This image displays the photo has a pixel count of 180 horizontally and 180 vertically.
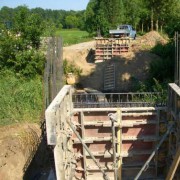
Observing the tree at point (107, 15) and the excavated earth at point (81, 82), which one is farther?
the tree at point (107, 15)

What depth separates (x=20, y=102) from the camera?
13391 millimetres

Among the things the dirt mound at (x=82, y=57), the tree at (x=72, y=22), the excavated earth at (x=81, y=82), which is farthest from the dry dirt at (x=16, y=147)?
the tree at (x=72, y=22)

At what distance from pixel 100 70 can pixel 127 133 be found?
12010 mm

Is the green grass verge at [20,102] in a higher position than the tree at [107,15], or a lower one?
lower

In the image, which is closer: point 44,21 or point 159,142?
point 159,142

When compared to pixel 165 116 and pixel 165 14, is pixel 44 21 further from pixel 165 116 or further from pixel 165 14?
pixel 165 14

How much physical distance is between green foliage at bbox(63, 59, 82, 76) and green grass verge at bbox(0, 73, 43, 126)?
3.40m

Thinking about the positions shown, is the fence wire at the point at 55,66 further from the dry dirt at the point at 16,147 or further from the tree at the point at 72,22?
the tree at the point at 72,22

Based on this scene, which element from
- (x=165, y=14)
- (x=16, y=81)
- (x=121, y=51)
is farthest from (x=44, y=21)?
(x=165, y=14)

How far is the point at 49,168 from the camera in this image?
10.1 metres

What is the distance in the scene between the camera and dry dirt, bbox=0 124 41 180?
9336 mm

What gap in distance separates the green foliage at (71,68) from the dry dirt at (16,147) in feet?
24.0

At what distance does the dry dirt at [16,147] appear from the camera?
9336 mm

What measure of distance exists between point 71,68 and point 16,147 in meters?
9.48
